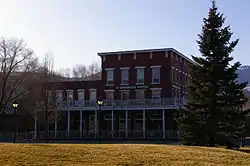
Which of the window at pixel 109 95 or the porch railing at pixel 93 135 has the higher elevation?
the window at pixel 109 95

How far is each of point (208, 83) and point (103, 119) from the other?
96.4ft

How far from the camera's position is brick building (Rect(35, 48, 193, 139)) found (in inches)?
2117

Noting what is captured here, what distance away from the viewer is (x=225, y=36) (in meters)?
31.4

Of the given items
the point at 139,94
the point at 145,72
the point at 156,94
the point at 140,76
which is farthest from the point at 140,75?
the point at 156,94

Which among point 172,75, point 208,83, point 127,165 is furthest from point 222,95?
point 172,75

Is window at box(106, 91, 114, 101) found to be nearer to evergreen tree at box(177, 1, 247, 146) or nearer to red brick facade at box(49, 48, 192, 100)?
red brick facade at box(49, 48, 192, 100)

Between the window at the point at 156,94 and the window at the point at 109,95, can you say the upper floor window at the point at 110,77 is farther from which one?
the window at the point at 156,94

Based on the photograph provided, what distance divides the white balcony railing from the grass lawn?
31.9m

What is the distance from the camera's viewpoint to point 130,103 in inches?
2164

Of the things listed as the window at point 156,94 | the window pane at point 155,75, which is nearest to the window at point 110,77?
the window pane at point 155,75

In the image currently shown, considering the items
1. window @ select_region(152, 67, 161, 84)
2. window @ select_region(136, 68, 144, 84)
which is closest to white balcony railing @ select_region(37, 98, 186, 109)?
window @ select_region(136, 68, 144, 84)

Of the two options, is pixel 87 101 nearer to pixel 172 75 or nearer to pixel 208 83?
pixel 172 75

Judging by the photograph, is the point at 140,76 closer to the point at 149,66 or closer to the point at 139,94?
the point at 149,66

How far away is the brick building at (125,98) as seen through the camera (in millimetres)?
53781
